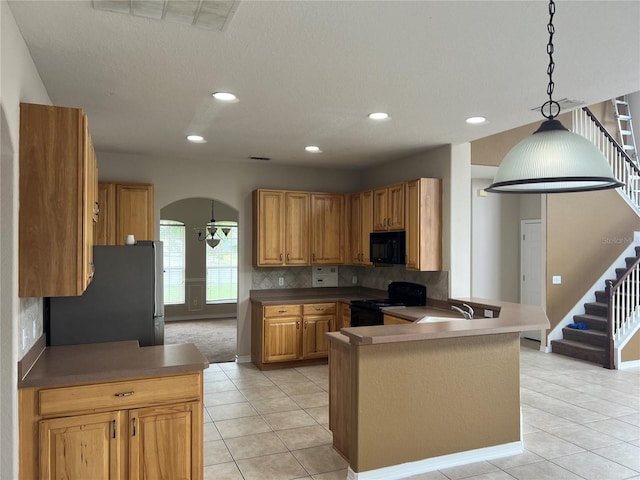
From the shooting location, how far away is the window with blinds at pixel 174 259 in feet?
33.2

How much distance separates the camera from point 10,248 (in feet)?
7.38

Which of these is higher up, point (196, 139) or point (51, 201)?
point (196, 139)

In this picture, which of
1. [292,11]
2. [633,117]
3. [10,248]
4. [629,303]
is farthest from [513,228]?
[10,248]

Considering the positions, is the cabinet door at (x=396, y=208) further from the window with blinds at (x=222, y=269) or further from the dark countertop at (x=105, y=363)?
the window with blinds at (x=222, y=269)

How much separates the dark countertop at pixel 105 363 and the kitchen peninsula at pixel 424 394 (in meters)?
1.04

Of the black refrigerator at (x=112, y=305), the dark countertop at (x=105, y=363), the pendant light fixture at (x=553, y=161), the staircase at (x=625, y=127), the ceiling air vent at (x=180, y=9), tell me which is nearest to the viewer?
the pendant light fixture at (x=553, y=161)

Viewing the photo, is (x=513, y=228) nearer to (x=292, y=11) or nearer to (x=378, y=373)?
(x=378, y=373)

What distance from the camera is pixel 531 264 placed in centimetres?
764

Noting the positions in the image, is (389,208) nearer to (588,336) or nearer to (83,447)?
(588,336)

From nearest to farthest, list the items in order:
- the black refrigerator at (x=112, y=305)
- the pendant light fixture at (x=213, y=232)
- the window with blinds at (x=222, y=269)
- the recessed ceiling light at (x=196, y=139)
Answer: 1. the black refrigerator at (x=112, y=305)
2. the recessed ceiling light at (x=196, y=139)
3. the pendant light fixture at (x=213, y=232)
4. the window with blinds at (x=222, y=269)

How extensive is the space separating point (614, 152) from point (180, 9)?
7.44 meters

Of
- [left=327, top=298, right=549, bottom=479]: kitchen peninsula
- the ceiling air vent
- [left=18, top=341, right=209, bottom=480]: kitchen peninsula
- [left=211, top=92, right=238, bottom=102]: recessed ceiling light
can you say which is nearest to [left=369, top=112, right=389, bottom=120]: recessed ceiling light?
[left=211, top=92, right=238, bottom=102]: recessed ceiling light

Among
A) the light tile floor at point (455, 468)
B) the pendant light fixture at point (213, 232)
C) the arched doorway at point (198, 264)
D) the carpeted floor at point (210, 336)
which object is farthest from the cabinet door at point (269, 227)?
the arched doorway at point (198, 264)

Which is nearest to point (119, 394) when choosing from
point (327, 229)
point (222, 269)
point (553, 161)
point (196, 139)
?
point (553, 161)
